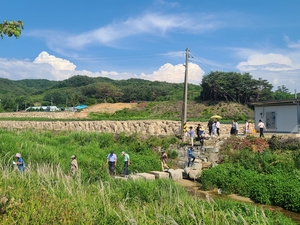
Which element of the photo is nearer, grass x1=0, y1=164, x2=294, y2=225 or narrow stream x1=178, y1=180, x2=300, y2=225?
grass x1=0, y1=164, x2=294, y2=225

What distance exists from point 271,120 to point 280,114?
1.16m

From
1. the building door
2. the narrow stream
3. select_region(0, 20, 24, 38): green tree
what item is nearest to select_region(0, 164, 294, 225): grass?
the narrow stream

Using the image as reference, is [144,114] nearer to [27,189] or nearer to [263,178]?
[263,178]

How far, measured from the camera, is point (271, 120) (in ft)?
81.6

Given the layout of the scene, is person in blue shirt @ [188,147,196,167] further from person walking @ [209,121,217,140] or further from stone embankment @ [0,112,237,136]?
stone embankment @ [0,112,237,136]

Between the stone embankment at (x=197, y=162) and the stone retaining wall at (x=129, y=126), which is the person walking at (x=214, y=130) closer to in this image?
the stone embankment at (x=197, y=162)

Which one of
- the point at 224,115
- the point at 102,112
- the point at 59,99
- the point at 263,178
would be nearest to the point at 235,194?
the point at 263,178

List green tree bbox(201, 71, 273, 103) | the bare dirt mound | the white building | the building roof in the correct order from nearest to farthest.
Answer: the building roof < the white building < green tree bbox(201, 71, 273, 103) < the bare dirt mound

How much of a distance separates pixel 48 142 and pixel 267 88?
37.9 m

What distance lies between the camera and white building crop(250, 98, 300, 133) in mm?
22781

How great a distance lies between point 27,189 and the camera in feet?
29.3

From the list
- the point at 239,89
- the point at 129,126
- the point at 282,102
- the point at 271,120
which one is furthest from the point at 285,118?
the point at 239,89

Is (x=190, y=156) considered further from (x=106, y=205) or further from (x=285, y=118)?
(x=106, y=205)

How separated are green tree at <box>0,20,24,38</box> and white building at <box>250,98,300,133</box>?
21249 millimetres
